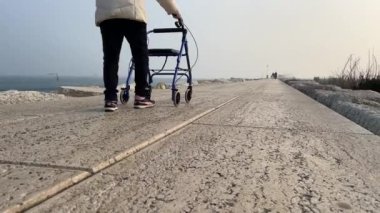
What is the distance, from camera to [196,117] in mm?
3893

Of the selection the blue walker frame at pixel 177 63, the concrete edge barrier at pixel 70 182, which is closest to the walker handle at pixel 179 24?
the blue walker frame at pixel 177 63

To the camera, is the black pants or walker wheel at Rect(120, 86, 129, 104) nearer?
the black pants

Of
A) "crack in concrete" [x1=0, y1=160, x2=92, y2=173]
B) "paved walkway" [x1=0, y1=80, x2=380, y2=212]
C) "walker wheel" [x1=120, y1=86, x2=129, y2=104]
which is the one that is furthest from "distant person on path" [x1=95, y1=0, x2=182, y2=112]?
"crack in concrete" [x1=0, y1=160, x2=92, y2=173]

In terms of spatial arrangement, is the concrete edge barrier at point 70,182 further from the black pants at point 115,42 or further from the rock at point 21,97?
the rock at point 21,97

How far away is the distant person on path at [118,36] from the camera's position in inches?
170

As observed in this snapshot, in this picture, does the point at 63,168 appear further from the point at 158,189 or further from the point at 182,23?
the point at 182,23

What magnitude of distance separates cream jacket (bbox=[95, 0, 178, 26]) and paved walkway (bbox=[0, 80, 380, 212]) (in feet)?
5.08

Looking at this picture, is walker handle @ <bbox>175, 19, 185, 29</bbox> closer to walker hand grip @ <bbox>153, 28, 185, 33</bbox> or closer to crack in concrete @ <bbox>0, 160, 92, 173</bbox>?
walker hand grip @ <bbox>153, 28, 185, 33</bbox>

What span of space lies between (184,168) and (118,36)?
2.90 metres

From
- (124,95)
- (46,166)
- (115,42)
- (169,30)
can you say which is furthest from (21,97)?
(46,166)

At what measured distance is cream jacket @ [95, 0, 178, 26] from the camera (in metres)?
4.29

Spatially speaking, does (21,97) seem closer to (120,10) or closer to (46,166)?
(120,10)

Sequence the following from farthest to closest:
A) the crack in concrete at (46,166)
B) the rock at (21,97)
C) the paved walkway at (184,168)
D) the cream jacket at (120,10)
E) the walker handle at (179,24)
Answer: the rock at (21,97) → the walker handle at (179,24) → the cream jacket at (120,10) → the crack in concrete at (46,166) → the paved walkway at (184,168)

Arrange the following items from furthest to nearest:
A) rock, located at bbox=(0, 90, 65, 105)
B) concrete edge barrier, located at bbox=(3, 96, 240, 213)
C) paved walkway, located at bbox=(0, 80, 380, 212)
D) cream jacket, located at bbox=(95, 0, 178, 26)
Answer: rock, located at bbox=(0, 90, 65, 105) → cream jacket, located at bbox=(95, 0, 178, 26) → paved walkway, located at bbox=(0, 80, 380, 212) → concrete edge barrier, located at bbox=(3, 96, 240, 213)
